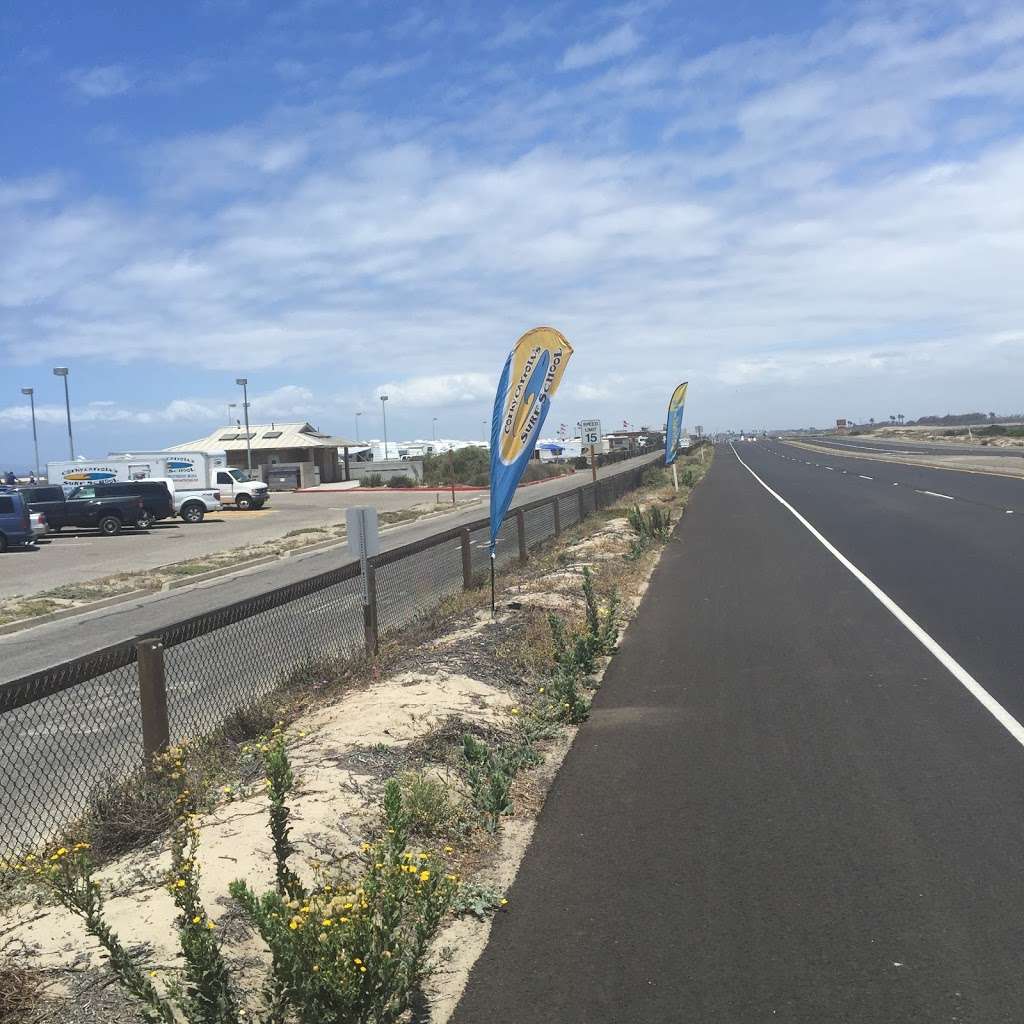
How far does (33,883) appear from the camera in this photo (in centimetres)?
535

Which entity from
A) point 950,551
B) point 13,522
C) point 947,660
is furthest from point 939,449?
point 947,660

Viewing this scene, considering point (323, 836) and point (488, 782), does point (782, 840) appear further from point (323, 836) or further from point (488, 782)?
point (323, 836)

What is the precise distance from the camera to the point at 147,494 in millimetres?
41562

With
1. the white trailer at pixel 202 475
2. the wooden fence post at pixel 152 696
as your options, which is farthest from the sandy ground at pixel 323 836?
the white trailer at pixel 202 475

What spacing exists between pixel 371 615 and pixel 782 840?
6.21m

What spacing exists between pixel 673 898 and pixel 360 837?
1.77 m

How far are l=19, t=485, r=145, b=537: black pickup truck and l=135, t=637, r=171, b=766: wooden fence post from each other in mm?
33778

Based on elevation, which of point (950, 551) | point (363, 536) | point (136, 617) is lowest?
point (136, 617)

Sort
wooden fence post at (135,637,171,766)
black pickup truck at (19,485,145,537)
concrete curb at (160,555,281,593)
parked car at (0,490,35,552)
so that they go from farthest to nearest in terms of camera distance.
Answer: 1. black pickup truck at (19,485,145,537)
2. parked car at (0,490,35,552)
3. concrete curb at (160,555,281,593)
4. wooden fence post at (135,637,171,766)

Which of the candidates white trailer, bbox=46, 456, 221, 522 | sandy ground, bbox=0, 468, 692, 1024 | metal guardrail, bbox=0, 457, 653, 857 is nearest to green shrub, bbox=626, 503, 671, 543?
metal guardrail, bbox=0, 457, 653, 857

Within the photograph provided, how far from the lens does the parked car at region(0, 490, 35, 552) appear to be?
3297 centimetres

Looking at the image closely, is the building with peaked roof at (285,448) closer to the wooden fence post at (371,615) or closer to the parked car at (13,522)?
the parked car at (13,522)

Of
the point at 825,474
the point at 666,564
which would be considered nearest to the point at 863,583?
the point at 666,564

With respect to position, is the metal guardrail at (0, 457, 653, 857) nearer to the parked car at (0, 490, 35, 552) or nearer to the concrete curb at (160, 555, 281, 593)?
the concrete curb at (160, 555, 281, 593)
